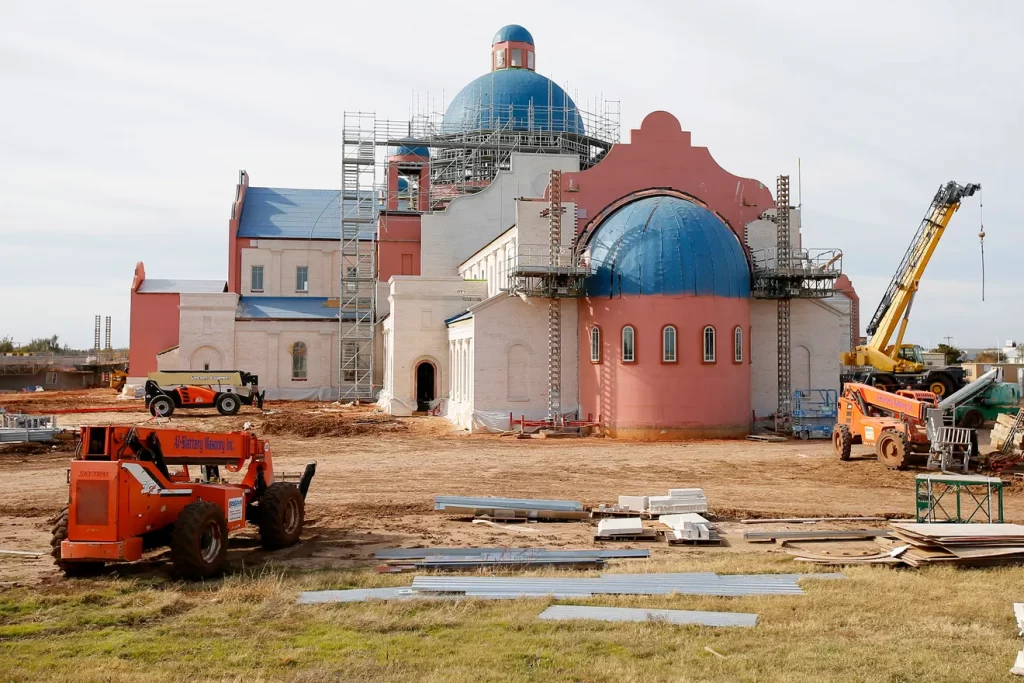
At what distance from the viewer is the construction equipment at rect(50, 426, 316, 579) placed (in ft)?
38.1

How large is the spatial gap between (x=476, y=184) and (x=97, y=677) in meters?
47.3

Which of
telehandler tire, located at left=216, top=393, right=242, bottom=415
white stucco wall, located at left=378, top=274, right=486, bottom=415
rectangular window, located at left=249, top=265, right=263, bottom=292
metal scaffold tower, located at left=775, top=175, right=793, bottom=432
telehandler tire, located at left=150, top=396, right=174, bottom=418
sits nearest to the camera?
metal scaffold tower, located at left=775, top=175, right=793, bottom=432

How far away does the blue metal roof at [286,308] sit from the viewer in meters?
53.7

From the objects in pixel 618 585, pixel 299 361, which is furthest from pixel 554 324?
pixel 299 361

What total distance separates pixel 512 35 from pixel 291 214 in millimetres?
19226

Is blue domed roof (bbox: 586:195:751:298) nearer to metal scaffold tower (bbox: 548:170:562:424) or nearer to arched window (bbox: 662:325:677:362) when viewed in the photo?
arched window (bbox: 662:325:677:362)

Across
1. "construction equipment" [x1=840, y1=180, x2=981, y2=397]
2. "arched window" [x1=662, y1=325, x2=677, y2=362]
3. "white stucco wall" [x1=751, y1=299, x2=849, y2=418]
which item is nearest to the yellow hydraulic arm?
"construction equipment" [x1=840, y1=180, x2=981, y2=397]

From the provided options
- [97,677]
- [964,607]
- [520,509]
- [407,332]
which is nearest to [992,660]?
[964,607]

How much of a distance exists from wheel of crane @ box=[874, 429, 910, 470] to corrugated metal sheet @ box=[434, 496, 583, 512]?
10600 mm

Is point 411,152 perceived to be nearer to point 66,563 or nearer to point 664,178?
point 664,178

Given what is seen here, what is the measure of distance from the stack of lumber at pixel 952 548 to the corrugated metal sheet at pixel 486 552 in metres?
2.48

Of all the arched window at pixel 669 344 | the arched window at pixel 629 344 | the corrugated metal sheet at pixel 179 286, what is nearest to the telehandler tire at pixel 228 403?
the corrugated metal sheet at pixel 179 286

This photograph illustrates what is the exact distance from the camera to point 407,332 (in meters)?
43.2

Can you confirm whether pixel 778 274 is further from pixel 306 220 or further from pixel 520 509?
pixel 306 220
